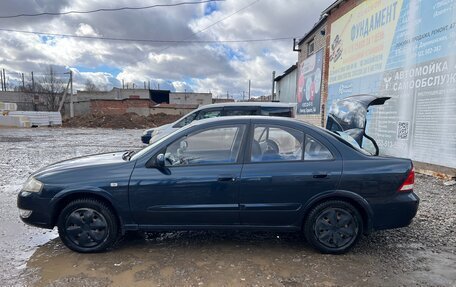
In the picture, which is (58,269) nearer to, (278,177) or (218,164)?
(218,164)

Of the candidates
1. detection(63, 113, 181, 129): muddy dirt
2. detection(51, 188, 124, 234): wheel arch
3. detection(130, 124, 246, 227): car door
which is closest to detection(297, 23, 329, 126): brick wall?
detection(130, 124, 246, 227): car door

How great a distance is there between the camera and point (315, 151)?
11.8ft

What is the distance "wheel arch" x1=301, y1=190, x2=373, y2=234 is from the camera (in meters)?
3.47

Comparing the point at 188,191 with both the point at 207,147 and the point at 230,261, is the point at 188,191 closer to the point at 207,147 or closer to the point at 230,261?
the point at 207,147

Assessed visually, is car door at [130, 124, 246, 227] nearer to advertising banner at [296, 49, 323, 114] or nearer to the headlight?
the headlight

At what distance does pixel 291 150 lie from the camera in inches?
143

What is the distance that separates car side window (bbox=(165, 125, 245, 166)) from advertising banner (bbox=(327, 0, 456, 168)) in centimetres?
575

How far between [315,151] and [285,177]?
488 mm

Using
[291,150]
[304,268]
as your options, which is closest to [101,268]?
[304,268]

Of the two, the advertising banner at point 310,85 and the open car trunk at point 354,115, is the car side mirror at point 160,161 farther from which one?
the advertising banner at point 310,85

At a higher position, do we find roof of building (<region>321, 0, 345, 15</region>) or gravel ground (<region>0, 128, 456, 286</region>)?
roof of building (<region>321, 0, 345, 15</region>)

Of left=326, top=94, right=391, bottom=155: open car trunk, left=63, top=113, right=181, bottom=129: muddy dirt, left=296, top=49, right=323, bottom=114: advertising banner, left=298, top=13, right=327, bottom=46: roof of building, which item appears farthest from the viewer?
left=63, top=113, right=181, bottom=129: muddy dirt

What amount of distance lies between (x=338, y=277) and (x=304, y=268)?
347 millimetres

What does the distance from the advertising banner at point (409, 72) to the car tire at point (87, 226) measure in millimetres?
7072
